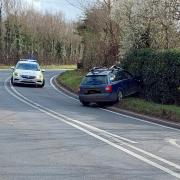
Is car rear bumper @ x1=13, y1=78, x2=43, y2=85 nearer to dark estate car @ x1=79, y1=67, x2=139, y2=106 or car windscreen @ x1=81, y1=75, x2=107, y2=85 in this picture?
dark estate car @ x1=79, y1=67, x2=139, y2=106

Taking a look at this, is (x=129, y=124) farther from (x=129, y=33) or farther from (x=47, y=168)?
(x=129, y=33)

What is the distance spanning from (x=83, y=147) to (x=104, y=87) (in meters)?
11.0

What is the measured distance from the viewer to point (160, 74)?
2191 centimetres

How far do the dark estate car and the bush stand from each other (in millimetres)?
A: 989

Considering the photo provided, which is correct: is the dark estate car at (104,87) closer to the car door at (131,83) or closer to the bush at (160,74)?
the car door at (131,83)

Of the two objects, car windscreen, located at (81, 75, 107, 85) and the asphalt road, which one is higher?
car windscreen, located at (81, 75, 107, 85)

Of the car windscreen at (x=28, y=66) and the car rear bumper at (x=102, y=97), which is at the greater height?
the car windscreen at (x=28, y=66)

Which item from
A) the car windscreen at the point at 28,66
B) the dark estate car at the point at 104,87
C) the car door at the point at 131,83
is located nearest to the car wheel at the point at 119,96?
the dark estate car at the point at 104,87

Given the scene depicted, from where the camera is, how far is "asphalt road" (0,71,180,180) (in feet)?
28.2

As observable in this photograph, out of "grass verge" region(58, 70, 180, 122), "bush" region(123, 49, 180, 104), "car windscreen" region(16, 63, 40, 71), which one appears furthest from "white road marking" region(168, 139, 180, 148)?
"car windscreen" region(16, 63, 40, 71)

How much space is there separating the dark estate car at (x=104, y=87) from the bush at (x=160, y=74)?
38.9 inches

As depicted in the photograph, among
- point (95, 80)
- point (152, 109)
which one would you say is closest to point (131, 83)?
point (95, 80)

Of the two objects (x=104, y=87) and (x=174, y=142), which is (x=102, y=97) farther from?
(x=174, y=142)

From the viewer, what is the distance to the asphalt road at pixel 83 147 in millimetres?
8602
